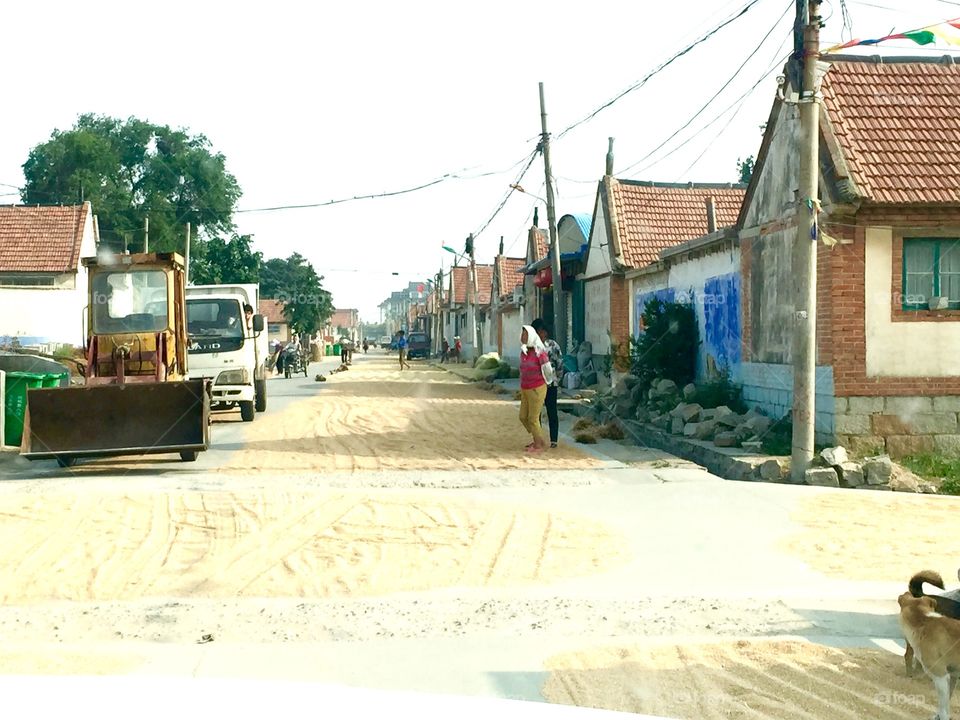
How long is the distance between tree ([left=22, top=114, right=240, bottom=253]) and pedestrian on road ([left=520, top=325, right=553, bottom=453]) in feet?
215

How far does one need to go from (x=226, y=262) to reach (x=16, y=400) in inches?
2502

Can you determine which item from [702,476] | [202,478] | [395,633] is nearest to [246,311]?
[202,478]

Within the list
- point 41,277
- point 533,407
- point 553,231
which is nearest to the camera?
point 533,407

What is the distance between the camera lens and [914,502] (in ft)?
38.4

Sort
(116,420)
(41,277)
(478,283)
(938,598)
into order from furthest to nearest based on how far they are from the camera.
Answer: (478,283) < (41,277) < (116,420) < (938,598)

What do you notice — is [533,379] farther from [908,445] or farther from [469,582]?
[469,582]

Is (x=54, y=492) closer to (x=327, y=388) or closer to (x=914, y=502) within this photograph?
(x=914, y=502)

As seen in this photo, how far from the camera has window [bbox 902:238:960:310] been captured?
48.9ft

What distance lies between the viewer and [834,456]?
521 inches

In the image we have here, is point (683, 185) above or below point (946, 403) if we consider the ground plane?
above

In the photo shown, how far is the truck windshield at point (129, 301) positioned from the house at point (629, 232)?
Answer: 14031mm

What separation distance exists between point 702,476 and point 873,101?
6.92m

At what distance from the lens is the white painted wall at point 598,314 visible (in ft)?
101

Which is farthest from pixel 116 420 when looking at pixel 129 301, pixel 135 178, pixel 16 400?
pixel 135 178
